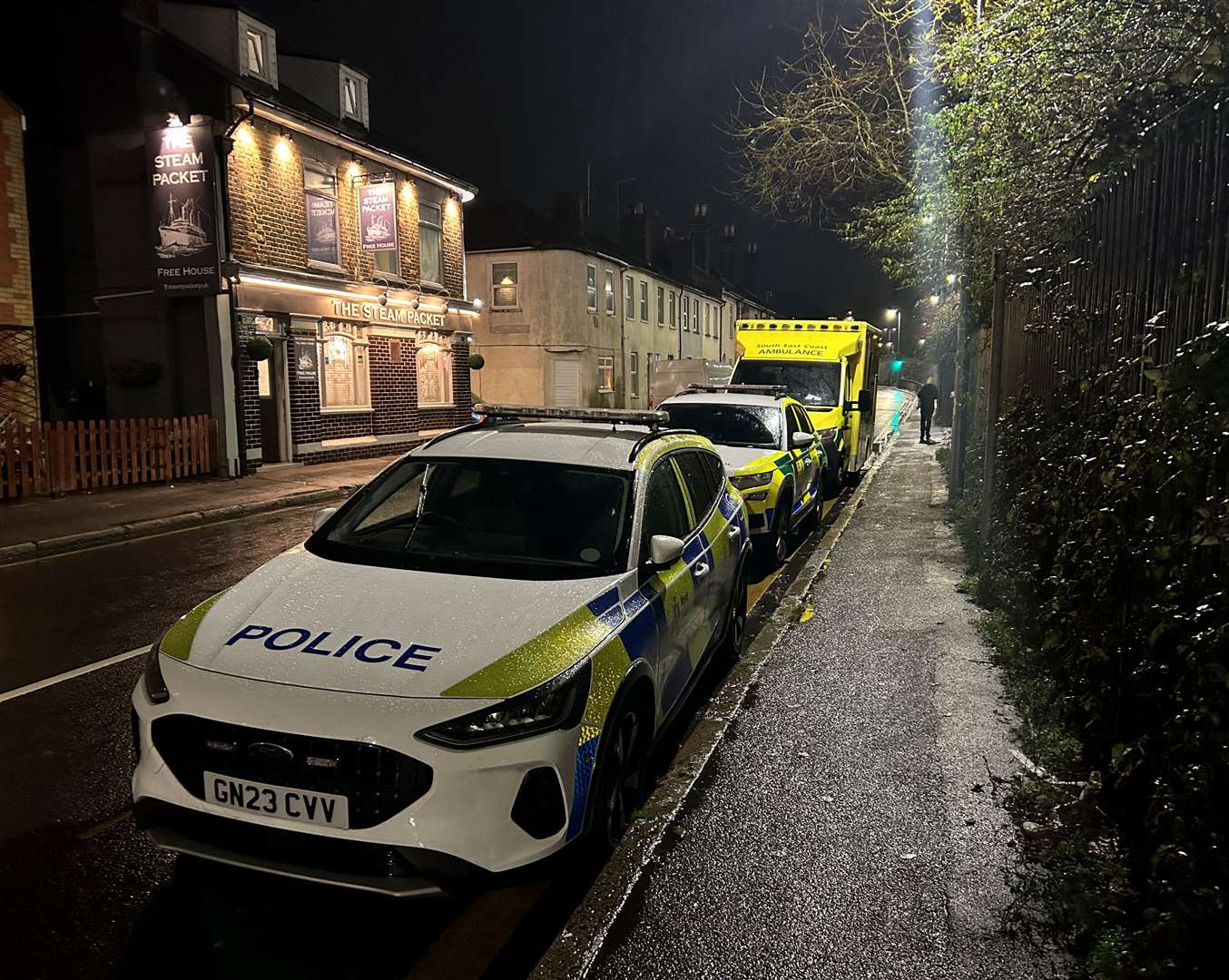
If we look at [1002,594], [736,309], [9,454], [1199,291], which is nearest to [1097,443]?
[1199,291]

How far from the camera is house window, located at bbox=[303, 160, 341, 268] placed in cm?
1973

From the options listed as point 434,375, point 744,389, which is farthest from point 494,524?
point 434,375

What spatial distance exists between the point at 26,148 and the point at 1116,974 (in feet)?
75.3

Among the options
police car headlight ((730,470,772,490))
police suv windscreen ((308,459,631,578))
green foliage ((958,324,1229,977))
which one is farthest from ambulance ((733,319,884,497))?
police suv windscreen ((308,459,631,578))

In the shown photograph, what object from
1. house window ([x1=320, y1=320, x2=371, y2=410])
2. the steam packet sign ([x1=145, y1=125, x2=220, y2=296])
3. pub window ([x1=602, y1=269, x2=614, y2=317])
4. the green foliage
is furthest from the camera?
pub window ([x1=602, y1=269, x2=614, y2=317])

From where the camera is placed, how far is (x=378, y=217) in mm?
20578

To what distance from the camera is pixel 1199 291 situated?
133 inches

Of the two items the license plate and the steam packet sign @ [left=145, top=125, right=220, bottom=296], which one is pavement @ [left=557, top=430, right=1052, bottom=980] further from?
the steam packet sign @ [left=145, top=125, right=220, bottom=296]

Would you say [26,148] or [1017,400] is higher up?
[26,148]

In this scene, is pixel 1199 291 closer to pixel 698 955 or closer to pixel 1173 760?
pixel 1173 760

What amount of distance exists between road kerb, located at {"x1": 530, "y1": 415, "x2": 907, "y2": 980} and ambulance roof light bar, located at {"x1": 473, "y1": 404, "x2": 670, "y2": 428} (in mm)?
1742

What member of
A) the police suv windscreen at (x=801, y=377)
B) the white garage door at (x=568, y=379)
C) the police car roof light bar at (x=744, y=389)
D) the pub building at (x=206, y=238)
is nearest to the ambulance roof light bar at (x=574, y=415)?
the police car roof light bar at (x=744, y=389)

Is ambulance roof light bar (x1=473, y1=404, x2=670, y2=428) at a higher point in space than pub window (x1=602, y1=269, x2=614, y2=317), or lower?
lower

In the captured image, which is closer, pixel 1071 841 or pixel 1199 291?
pixel 1199 291
